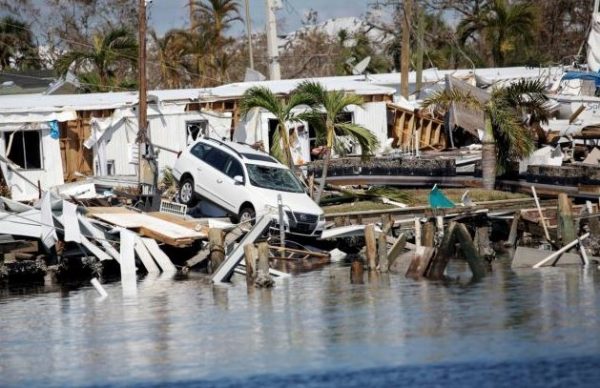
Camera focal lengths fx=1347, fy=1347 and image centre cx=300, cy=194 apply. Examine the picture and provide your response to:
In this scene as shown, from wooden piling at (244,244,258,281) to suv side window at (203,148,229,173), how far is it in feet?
16.0

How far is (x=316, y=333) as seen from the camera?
22.4 meters

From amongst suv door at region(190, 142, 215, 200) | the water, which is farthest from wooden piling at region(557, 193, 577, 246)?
suv door at region(190, 142, 215, 200)

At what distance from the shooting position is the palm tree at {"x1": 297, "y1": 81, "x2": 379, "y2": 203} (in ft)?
123

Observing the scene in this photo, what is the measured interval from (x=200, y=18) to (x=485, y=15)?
1350 cm

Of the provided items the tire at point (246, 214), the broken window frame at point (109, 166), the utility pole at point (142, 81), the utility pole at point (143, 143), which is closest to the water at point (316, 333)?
the tire at point (246, 214)

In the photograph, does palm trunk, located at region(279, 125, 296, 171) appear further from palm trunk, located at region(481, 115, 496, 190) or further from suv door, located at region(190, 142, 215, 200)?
palm trunk, located at region(481, 115, 496, 190)

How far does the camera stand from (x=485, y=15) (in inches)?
2483

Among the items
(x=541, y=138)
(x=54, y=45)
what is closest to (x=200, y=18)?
(x=54, y=45)

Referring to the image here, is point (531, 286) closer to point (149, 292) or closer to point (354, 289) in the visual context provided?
point (354, 289)

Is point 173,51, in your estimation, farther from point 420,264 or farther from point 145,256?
point 420,264

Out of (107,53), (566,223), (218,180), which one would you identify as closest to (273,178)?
(218,180)

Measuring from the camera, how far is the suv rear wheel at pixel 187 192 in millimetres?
34188

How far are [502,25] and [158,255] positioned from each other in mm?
32695

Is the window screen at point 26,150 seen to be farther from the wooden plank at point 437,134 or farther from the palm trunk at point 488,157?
the wooden plank at point 437,134
